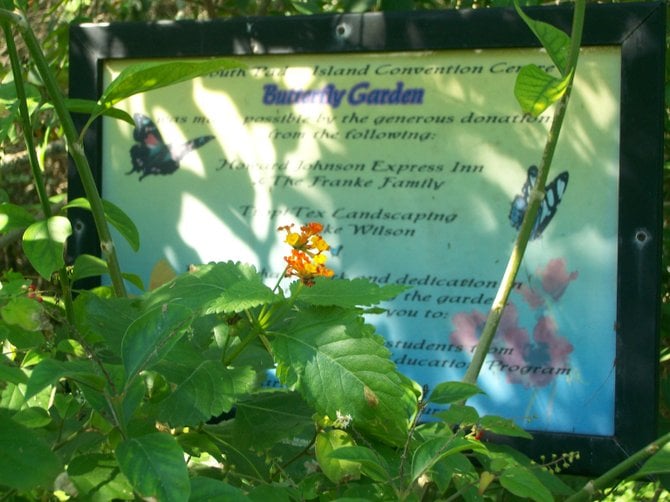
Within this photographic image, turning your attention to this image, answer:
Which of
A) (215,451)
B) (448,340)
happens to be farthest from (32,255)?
(448,340)

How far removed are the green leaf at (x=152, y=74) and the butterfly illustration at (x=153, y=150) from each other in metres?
0.59

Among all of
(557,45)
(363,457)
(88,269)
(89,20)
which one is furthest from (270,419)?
(89,20)

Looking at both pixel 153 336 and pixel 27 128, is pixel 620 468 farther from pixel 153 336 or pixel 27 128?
pixel 27 128

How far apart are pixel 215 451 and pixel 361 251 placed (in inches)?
27.5

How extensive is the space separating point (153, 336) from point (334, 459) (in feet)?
0.97

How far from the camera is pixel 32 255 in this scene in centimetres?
136

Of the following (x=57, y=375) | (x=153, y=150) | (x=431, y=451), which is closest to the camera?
(x=57, y=375)

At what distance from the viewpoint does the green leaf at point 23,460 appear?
79 cm

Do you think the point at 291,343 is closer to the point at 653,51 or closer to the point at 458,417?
the point at 458,417

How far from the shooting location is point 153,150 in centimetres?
185

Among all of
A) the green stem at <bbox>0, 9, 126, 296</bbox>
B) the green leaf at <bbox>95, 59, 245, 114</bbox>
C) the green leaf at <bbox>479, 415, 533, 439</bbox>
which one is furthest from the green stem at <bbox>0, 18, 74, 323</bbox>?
the green leaf at <bbox>479, 415, 533, 439</bbox>

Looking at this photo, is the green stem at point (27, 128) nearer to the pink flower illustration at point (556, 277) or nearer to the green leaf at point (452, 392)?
the green leaf at point (452, 392)

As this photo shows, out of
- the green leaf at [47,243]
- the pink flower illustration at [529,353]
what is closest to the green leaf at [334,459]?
the green leaf at [47,243]

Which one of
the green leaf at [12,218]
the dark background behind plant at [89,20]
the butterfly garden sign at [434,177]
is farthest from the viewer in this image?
the dark background behind plant at [89,20]
